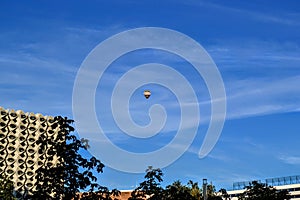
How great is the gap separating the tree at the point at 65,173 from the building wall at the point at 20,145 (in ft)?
292

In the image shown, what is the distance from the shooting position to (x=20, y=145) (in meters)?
113

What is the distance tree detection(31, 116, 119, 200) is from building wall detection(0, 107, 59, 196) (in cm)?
8889

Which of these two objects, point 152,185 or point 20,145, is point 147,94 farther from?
point 20,145

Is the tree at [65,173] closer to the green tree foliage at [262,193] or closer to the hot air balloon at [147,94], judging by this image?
the hot air balloon at [147,94]

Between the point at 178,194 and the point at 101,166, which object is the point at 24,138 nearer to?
the point at 178,194

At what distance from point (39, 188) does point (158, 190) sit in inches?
426

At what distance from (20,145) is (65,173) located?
318ft

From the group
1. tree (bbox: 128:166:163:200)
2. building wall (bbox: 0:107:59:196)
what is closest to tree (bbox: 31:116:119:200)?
tree (bbox: 128:166:163:200)

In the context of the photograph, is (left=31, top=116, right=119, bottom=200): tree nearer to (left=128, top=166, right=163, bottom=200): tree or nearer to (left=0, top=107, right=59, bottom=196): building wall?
(left=128, top=166, right=163, bottom=200): tree

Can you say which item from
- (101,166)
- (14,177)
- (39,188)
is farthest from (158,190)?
(14,177)

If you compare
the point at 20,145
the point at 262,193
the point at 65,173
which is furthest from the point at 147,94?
the point at 20,145

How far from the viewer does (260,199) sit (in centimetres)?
4731

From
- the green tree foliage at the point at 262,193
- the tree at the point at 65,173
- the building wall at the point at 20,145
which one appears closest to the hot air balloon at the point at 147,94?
the green tree foliage at the point at 262,193

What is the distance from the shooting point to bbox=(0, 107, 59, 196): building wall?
360ft
